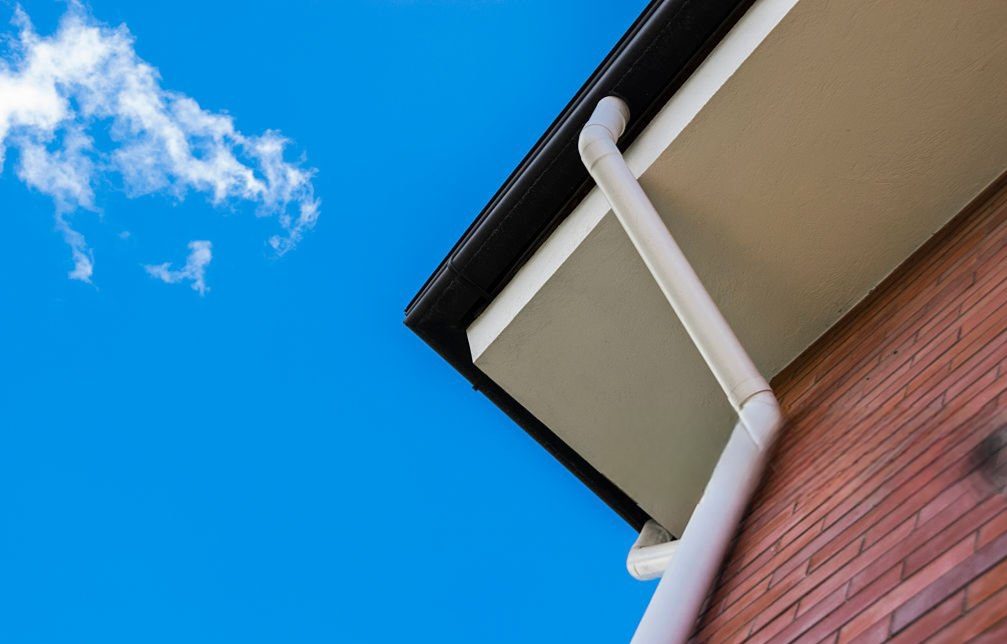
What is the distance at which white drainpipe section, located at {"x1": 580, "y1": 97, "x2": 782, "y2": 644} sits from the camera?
245 cm

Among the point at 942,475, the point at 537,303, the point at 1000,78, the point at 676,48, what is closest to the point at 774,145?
the point at 676,48

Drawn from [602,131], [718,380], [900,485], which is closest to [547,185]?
[602,131]

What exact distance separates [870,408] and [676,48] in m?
1.63

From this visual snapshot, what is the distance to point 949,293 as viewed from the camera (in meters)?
2.82

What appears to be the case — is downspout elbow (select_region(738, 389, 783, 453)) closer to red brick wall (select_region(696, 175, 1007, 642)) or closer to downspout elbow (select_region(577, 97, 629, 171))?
red brick wall (select_region(696, 175, 1007, 642))

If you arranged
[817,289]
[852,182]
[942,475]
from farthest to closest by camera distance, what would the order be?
1. [817,289]
2. [852,182]
3. [942,475]

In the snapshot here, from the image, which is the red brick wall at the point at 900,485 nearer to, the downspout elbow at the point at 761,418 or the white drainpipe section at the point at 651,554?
the downspout elbow at the point at 761,418

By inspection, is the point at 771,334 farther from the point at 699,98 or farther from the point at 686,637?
the point at 686,637

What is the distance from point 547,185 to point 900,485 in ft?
7.05

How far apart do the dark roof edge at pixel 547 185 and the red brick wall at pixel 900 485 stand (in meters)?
1.12

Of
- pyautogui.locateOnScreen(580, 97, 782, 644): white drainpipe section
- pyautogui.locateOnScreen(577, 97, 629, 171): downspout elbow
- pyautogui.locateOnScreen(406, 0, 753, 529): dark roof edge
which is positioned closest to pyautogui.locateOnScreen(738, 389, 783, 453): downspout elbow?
pyautogui.locateOnScreen(580, 97, 782, 644): white drainpipe section

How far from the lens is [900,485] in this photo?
80.1 inches

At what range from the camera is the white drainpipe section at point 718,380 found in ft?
8.02

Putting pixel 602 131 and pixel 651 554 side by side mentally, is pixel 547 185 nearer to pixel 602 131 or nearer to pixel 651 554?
pixel 602 131
